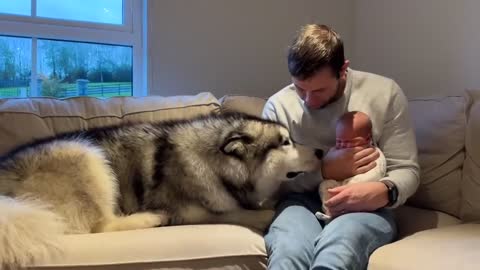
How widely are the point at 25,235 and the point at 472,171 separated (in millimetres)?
1608

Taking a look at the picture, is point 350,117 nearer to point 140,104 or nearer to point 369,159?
point 369,159

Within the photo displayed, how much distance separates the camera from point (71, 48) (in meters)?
2.75

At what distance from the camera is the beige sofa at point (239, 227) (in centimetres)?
150

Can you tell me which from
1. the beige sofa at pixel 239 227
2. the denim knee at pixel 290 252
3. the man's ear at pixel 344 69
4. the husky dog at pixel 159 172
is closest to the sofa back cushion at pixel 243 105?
the beige sofa at pixel 239 227

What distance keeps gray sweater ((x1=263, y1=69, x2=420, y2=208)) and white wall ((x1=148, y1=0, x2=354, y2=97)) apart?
1.03 meters

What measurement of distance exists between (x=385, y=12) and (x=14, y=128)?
2.20m

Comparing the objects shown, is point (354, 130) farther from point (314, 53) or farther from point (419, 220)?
point (419, 220)

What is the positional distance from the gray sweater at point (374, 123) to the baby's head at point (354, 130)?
0.08m

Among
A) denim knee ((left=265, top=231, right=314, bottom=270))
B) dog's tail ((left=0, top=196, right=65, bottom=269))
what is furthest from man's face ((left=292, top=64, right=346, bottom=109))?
dog's tail ((left=0, top=196, right=65, bottom=269))

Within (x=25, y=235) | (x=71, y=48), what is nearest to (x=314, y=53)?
(x=25, y=235)

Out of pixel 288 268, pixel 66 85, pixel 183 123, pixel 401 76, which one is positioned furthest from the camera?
pixel 401 76

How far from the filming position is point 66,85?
9.10 feet

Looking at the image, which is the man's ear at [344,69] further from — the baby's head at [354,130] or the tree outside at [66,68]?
the tree outside at [66,68]

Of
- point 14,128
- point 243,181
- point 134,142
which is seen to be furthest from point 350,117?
point 14,128
